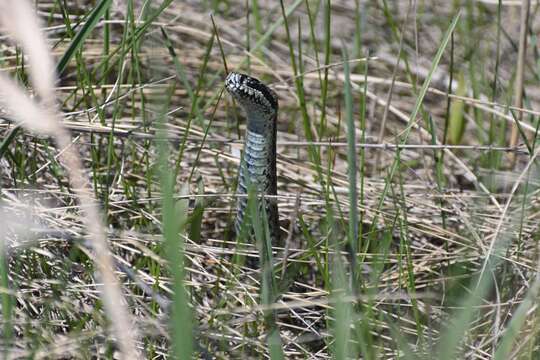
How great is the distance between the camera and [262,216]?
2459mm

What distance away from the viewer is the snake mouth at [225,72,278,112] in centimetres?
275

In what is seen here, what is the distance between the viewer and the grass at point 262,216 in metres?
1.93

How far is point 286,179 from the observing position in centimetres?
345

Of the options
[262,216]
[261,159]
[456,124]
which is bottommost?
[262,216]

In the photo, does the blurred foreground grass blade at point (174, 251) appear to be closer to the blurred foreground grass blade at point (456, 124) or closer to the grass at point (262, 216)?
the grass at point (262, 216)

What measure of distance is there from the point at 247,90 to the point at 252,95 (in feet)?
0.07

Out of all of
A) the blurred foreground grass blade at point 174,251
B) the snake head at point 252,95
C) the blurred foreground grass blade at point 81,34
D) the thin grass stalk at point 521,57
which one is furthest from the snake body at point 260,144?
the blurred foreground grass blade at point 174,251

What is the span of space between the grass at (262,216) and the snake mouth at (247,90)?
4.2 inches

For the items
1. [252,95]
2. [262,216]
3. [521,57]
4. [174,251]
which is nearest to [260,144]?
→ [252,95]

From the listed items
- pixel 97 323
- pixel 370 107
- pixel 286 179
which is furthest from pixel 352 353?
pixel 370 107

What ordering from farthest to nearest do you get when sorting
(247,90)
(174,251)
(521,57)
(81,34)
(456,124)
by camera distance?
(456,124)
(521,57)
(247,90)
(81,34)
(174,251)

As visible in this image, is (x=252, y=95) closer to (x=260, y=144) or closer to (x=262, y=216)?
(x=260, y=144)

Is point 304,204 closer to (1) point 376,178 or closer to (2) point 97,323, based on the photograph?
(1) point 376,178

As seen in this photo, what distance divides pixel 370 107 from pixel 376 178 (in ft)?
2.62
